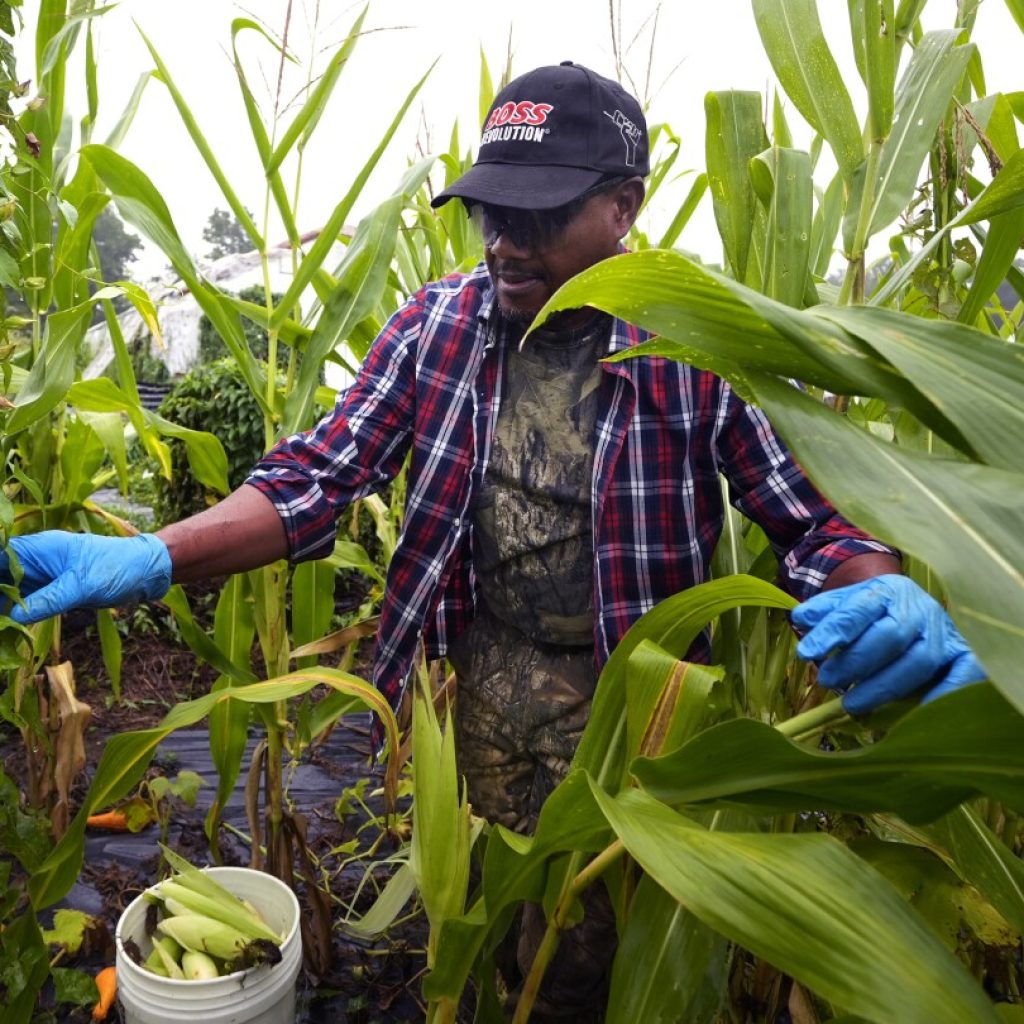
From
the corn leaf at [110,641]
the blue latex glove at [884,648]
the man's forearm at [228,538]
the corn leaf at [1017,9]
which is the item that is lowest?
the corn leaf at [110,641]

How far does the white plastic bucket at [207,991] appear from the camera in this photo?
117 cm

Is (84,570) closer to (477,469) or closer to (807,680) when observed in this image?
(477,469)

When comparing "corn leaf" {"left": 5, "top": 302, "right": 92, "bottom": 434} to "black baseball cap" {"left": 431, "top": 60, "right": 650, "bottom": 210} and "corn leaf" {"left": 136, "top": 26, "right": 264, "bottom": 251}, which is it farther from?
"black baseball cap" {"left": 431, "top": 60, "right": 650, "bottom": 210}

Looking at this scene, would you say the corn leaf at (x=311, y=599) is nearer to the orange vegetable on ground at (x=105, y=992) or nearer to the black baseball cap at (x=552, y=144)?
the orange vegetable on ground at (x=105, y=992)

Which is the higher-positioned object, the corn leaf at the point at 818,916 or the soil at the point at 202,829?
the corn leaf at the point at 818,916

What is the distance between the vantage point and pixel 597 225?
4.33 ft

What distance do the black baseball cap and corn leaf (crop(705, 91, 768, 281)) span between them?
26 cm

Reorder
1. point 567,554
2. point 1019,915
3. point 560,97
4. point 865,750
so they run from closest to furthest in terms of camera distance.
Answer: point 865,750, point 1019,915, point 560,97, point 567,554

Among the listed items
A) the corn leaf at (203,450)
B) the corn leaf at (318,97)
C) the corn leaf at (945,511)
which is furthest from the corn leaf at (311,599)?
the corn leaf at (945,511)

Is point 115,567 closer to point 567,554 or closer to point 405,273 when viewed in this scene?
point 567,554

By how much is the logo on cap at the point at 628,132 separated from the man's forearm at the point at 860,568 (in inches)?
26.7

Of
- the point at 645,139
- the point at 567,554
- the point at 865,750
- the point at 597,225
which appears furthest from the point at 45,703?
the point at 865,750

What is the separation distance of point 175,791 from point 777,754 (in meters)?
1.45

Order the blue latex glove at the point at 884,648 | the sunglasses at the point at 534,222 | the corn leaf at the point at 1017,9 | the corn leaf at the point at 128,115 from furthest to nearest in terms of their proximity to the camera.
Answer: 1. the corn leaf at the point at 128,115
2. the sunglasses at the point at 534,222
3. the corn leaf at the point at 1017,9
4. the blue latex glove at the point at 884,648
